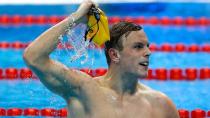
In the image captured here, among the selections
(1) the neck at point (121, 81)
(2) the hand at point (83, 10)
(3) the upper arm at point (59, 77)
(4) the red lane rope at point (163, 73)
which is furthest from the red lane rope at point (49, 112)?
(2) the hand at point (83, 10)

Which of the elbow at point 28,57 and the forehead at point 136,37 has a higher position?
the forehead at point 136,37

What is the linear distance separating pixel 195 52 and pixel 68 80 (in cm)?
503

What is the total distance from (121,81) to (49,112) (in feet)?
7.03

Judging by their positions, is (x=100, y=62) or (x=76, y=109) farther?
(x=100, y=62)

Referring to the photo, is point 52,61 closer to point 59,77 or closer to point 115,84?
point 59,77

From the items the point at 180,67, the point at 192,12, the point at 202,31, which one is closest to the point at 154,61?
the point at 180,67

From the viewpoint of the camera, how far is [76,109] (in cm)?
281

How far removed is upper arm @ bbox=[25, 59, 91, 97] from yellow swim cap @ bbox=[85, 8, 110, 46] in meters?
0.20

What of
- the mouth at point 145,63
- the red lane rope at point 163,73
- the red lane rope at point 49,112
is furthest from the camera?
the red lane rope at point 163,73

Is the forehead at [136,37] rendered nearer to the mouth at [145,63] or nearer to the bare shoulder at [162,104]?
the mouth at [145,63]

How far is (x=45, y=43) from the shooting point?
2.63 metres

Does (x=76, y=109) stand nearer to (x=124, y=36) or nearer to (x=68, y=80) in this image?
(x=68, y=80)

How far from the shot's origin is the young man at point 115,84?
107 inches

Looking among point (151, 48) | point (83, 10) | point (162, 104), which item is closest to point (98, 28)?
point (83, 10)
